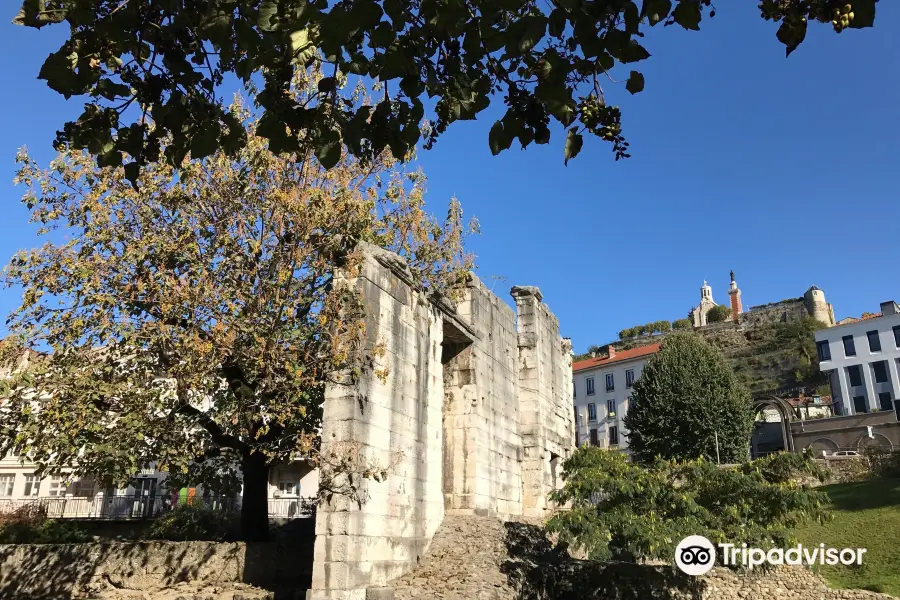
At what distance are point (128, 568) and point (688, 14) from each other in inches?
447

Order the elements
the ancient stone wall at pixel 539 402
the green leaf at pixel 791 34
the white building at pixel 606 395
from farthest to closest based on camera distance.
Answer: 1. the white building at pixel 606 395
2. the ancient stone wall at pixel 539 402
3. the green leaf at pixel 791 34

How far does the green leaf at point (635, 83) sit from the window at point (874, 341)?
4930cm

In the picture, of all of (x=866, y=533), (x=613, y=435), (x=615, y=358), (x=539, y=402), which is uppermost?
(x=615, y=358)

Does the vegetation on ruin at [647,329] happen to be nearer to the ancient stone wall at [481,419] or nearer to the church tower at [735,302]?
the church tower at [735,302]

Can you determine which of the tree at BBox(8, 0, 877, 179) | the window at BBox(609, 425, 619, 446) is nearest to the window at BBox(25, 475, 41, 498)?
the tree at BBox(8, 0, 877, 179)

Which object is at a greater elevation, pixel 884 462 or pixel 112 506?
pixel 884 462

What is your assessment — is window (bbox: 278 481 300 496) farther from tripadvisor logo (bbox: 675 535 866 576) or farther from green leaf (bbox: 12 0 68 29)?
green leaf (bbox: 12 0 68 29)

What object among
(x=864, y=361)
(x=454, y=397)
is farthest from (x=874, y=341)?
(x=454, y=397)

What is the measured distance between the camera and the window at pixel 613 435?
5178 cm

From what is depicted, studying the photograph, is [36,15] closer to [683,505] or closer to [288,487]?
[683,505]

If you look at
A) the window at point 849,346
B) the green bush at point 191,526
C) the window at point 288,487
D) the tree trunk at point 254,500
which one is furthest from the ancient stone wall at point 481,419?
the window at point 849,346

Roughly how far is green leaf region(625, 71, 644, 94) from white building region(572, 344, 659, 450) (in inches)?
1968

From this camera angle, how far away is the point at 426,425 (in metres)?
11.5

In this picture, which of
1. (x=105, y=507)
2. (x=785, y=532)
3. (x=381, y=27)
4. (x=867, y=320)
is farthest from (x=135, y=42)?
(x=867, y=320)
